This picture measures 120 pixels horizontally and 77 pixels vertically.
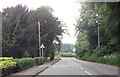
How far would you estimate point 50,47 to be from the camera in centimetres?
6819

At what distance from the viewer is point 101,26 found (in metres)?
50.5

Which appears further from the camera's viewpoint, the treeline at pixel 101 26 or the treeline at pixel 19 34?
the treeline at pixel 19 34

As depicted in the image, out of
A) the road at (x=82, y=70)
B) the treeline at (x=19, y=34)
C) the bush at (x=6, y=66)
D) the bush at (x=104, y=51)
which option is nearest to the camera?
the bush at (x=6, y=66)

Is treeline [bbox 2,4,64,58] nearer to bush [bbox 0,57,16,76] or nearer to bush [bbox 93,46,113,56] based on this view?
bush [bbox 93,46,113,56]

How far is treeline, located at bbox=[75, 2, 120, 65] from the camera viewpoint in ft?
103

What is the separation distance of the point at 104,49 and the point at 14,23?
61.5 feet

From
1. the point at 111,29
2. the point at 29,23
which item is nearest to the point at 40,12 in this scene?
the point at 29,23

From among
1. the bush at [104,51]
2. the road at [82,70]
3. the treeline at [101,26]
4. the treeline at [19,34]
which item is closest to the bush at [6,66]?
the road at [82,70]

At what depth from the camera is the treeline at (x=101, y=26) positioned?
103 ft

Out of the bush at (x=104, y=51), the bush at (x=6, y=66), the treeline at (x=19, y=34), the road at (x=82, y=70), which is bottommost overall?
the road at (x=82, y=70)

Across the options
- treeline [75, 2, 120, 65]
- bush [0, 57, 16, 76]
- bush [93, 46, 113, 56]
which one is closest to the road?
treeline [75, 2, 120, 65]

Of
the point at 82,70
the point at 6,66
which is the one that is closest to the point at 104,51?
the point at 82,70

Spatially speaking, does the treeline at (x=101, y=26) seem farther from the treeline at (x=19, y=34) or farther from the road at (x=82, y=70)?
the treeline at (x=19, y=34)

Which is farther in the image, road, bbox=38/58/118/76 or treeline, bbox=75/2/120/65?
treeline, bbox=75/2/120/65
